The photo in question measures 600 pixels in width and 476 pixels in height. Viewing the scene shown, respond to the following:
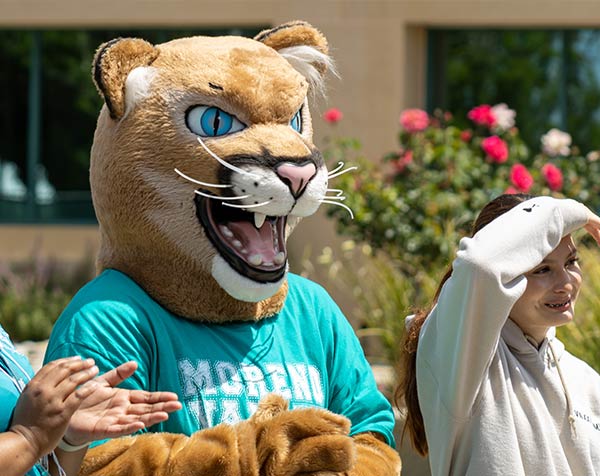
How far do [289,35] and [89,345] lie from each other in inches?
50.3

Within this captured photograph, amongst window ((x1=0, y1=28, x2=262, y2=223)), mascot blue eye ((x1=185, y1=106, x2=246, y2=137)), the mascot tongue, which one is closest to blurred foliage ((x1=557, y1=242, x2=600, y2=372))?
the mascot tongue

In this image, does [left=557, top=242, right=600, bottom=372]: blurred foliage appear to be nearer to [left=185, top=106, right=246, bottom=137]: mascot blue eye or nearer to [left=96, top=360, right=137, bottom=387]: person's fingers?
[left=185, top=106, right=246, bottom=137]: mascot blue eye

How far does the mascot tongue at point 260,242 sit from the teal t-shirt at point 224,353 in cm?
21

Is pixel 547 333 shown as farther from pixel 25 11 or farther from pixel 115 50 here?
pixel 25 11

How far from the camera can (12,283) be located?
1053cm

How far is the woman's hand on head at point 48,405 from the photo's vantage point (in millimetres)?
2357

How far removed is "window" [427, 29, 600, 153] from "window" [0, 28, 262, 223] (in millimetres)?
3404

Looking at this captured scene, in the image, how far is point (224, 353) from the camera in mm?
3197

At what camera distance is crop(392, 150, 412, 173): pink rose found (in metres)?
8.04

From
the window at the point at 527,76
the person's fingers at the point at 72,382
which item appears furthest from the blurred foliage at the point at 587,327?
the window at the point at 527,76

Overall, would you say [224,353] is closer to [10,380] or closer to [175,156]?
[175,156]

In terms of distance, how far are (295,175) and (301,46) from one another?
651 millimetres

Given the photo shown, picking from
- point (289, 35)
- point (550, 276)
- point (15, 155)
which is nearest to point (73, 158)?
point (15, 155)

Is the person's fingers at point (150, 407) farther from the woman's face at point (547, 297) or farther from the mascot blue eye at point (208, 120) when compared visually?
the woman's face at point (547, 297)
